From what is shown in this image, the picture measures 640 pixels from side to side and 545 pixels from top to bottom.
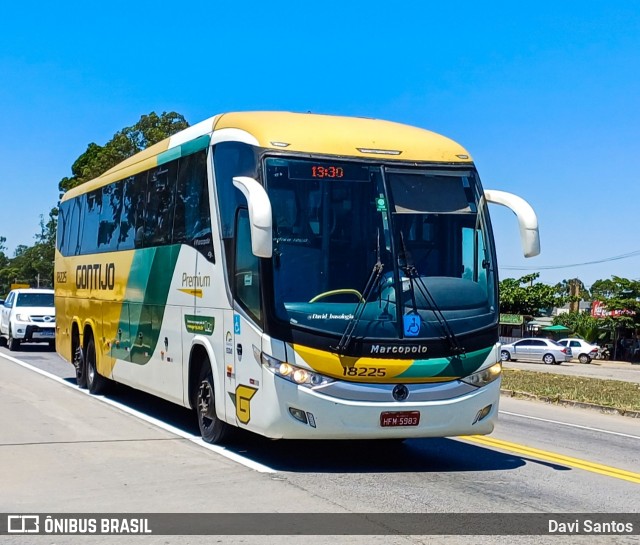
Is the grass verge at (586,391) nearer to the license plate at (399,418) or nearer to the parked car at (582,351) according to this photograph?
the license plate at (399,418)

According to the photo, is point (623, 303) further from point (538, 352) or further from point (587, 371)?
point (587, 371)

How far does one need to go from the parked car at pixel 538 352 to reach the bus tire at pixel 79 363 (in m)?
38.0

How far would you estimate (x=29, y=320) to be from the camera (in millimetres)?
28031

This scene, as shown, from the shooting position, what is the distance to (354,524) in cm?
698

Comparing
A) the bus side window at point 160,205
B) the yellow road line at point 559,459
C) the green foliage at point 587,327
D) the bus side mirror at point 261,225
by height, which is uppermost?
the bus side window at point 160,205

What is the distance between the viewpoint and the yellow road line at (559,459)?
32.3 feet

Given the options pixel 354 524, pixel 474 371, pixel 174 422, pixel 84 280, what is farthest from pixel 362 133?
pixel 84 280

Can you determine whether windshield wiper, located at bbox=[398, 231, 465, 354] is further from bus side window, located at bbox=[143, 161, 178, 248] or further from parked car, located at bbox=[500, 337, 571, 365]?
parked car, located at bbox=[500, 337, 571, 365]

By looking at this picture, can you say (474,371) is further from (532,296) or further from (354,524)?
(532,296)

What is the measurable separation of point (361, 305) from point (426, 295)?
2.33ft

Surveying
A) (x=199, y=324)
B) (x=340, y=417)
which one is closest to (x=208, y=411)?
(x=199, y=324)

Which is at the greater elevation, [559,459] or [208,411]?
[208,411]

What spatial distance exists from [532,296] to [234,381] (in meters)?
64.7

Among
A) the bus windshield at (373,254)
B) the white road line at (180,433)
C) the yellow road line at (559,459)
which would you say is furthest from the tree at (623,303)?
the bus windshield at (373,254)
